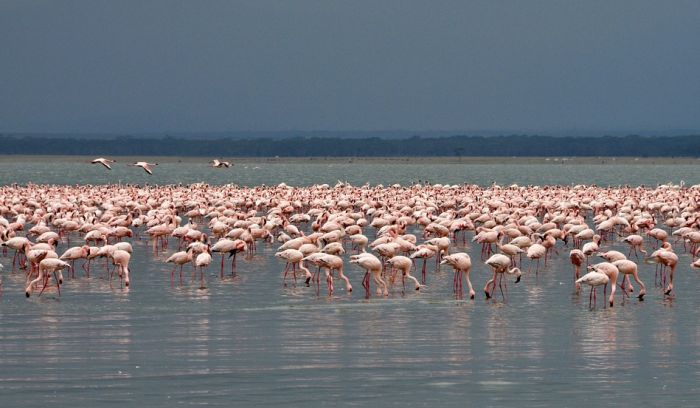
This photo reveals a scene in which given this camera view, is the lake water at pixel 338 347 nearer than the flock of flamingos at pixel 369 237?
Yes

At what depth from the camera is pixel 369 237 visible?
123 ft

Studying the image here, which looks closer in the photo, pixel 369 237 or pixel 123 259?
pixel 123 259

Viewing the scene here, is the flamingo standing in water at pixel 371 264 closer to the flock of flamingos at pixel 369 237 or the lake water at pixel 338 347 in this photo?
the flock of flamingos at pixel 369 237

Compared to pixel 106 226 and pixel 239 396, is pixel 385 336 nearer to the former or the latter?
pixel 239 396

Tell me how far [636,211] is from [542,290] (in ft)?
59.7

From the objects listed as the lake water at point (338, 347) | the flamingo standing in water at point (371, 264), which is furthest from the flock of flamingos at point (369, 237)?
the lake water at point (338, 347)

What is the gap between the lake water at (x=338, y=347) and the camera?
15.1 meters

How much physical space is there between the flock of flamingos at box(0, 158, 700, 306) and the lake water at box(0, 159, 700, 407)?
610 millimetres

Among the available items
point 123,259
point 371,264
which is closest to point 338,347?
point 371,264

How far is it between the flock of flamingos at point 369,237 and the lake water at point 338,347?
610mm

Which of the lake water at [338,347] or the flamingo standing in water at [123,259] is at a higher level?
the flamingo standing in water at [123,259]

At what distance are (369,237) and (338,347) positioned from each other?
1925 cm

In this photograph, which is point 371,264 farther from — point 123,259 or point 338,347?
point 123,259

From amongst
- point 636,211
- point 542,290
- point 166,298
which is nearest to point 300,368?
point 166,298
